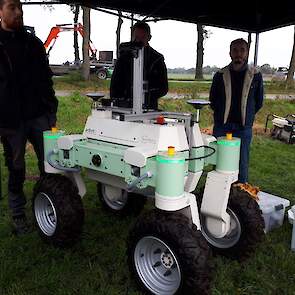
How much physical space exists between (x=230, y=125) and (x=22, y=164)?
2128 mm

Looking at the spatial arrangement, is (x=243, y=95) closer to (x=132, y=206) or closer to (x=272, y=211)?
(x=272, y=211)

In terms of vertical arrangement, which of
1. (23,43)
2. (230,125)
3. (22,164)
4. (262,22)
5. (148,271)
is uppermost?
(262,22)

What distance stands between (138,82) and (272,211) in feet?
5.94

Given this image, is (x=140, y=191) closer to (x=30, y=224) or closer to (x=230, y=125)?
(x=30, y=224)

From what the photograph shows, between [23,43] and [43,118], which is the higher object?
[23,43]

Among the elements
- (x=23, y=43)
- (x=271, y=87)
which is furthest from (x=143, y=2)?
(x=271, y=87)

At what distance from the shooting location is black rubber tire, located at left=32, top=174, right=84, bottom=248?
301 cm

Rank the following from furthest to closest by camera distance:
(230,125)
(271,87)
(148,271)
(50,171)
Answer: (271,87) → (230,125) → (50,171) → (148,271)

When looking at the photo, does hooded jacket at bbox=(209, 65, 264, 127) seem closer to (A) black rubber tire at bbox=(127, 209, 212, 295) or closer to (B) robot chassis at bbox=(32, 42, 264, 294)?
(B) robot chassis at bbox=(32, 42, 264, 294)

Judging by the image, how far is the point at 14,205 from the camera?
3.52 meters

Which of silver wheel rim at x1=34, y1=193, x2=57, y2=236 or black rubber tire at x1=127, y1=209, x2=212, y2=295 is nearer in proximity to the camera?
black rubber tire at x1=127, y1=209, x2=212, y2=295

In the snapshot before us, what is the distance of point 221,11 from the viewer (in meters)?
4.07

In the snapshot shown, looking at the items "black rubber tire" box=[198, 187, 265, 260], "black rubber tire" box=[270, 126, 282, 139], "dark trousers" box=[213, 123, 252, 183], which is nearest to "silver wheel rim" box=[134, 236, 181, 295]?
"black rubber tire" box=[198, 187, 265, 260]

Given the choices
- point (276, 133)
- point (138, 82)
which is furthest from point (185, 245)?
point (276, 133)
